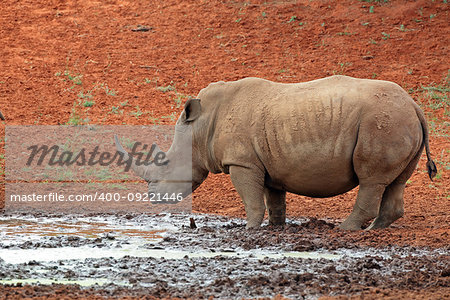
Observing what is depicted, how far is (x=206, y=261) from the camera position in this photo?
635cm

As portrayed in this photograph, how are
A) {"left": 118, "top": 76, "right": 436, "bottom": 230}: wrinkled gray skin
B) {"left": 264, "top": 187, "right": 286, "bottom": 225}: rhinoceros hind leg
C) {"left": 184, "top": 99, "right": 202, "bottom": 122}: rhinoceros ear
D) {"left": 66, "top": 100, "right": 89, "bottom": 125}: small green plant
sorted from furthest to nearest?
{"left": 66, "top": 100, "right": 89, "bottom": 125}: small green plant → {"left": 264, "top": 187, "right": 286, "bottom": 225}: rhinoceros hind leg → {"left": 184, "top": 99, "right": 202, "bottom": 122}: rhinoceros ear → {"left": 118, "top": 76, "right": 436, "bottom": 230}: wrinkled gray skin

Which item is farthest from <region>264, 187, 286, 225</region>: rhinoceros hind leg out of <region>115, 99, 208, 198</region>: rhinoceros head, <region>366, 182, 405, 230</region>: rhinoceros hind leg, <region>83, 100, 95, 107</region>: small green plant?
<region>83, 100, 95, 107</region>: small green plant

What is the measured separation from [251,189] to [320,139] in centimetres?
101

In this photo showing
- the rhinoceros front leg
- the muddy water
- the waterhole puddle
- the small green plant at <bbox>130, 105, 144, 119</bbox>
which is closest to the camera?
the muddy water

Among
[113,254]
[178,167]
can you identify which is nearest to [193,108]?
[178,167]

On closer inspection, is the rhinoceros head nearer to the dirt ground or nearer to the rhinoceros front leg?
the rhinoceros front leg

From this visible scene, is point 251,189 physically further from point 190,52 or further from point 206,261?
point 190,52

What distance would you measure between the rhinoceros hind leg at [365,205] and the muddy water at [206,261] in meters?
0.38

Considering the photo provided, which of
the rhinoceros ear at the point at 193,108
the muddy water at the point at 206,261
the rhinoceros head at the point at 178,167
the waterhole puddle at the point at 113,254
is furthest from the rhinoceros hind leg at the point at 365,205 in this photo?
the rhinoceros ear at the point at 193,108

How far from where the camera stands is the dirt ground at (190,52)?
15.4m

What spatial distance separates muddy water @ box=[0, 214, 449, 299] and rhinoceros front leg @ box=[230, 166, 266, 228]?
0.66 ft

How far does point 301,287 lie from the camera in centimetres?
532

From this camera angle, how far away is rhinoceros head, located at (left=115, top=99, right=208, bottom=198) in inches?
351

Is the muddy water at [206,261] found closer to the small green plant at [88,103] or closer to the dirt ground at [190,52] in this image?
the dirt ground at [190,52]
